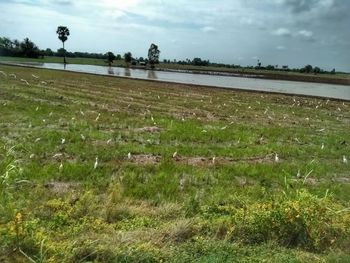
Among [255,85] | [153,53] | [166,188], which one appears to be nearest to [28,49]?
[153,53]

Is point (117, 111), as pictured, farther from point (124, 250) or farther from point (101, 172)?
point (124, 250)

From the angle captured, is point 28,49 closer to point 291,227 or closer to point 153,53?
point 153,53

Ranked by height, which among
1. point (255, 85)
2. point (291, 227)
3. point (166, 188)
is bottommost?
point (255, 85)

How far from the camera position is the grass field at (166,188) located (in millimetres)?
5227

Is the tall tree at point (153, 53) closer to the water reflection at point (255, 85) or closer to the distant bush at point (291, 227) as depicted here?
the water reflection at point (255, 85)

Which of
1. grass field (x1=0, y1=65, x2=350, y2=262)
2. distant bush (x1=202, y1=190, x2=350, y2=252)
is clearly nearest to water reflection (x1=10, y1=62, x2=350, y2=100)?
grass field (x1=0, y1=65, x2=350, y2=262)

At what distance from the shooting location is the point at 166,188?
8.22 metres

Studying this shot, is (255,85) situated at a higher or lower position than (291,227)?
lower

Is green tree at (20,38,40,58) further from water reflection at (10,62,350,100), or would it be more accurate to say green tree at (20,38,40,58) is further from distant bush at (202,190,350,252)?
distant bush at (202,190,350,252)

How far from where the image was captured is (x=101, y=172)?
8.98m

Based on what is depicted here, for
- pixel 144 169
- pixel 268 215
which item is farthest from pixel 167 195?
pixel 268 215

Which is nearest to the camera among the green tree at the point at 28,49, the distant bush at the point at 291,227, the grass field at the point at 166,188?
the grass field at the point at 166,188

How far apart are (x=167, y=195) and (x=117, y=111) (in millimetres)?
10662

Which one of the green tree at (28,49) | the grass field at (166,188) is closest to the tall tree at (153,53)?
the green tree at (28,49)
